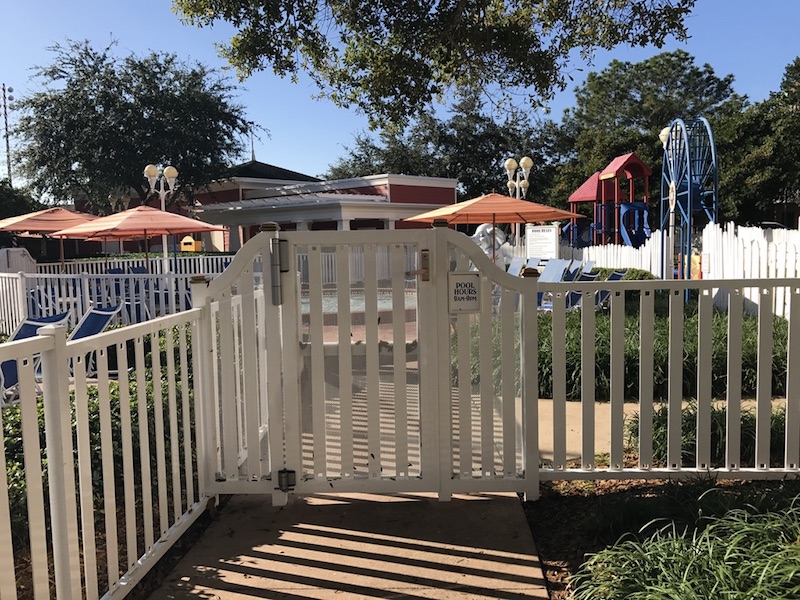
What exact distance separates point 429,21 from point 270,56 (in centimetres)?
208

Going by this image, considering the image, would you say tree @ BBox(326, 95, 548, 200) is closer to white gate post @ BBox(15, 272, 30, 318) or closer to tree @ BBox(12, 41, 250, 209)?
tree @ BBox(12, 41, 250, 209)

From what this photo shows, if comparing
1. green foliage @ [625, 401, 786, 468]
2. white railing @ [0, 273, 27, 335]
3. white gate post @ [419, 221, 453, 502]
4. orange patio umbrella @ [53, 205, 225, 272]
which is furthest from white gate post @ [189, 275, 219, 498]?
orange patio umbrella @ [53, 205, 225, 272]

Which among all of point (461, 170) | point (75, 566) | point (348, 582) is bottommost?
point (348, 582)

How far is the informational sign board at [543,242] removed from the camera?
18.4 m

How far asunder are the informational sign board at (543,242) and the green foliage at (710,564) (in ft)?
51.8

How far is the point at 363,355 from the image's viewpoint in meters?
3.63

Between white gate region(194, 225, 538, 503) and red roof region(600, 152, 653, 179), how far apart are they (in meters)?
20.5

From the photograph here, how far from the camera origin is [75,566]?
2.32 meters

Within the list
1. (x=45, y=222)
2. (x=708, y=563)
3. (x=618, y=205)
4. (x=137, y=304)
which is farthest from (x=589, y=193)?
(x=708, y=563)

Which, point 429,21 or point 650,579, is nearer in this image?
point 650,579

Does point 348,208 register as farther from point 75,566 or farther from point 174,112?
point 75,566

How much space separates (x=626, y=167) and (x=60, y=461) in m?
24.8

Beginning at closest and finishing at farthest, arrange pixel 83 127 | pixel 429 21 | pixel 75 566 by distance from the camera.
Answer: pixel 75 566, pixel 429 21, pixel 83 127

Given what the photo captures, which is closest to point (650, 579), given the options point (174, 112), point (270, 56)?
point (270, 56)
